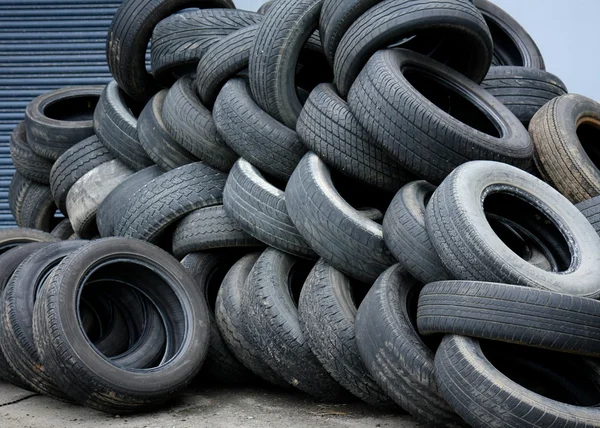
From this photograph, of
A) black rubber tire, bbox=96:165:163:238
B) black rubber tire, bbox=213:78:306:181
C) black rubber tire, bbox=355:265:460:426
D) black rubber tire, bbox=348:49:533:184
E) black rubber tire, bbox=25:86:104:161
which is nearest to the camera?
black rubber tire, bbox=355:265:460:426

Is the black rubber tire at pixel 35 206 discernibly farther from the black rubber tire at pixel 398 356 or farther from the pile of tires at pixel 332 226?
the black rubber tire at pixel 398 356

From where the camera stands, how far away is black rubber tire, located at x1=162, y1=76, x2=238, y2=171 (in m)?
4.58

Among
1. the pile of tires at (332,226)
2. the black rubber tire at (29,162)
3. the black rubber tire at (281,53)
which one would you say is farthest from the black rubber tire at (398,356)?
the black rubber tire at (29,162)

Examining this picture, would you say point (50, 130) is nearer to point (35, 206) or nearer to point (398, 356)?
point (35, 206)

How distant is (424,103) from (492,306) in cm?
116

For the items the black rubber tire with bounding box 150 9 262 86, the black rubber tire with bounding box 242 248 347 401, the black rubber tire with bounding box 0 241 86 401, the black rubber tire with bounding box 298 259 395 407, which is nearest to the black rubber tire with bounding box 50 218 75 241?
the black rubber tire with bounding box 150 9 262 86

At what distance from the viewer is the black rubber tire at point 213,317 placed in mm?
4121

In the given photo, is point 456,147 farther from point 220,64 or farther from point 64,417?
point 64,417

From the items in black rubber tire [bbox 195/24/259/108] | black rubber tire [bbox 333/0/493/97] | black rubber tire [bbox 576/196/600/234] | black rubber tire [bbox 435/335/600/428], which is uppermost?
black rubber tire [bbox 333/0/493/97]

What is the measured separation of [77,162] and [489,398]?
3424 millimetres

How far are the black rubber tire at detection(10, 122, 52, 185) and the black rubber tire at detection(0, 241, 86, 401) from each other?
199cm

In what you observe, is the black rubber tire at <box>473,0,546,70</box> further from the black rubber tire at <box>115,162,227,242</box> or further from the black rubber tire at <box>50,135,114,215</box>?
the black rubber tire at <box>50,135,114,215</box>

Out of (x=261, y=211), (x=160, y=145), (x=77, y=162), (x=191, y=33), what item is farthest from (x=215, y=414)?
(x=191, y=33)

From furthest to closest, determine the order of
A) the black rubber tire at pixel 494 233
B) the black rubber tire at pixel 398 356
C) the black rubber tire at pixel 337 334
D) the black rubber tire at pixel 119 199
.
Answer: the black rubber tire at pixel 119 199 < the black rubber tire at pixel 337 334 < the black rubber tire at pixel 398 356 < the black rubber tire at pixel 494 233
